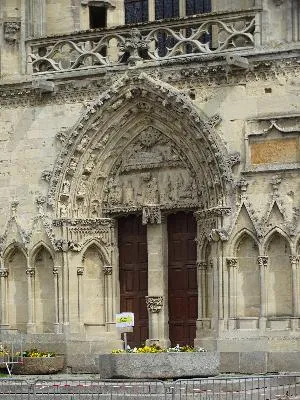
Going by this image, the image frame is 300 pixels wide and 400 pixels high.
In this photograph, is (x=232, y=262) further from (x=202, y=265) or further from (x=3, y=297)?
(x=3, y=297)

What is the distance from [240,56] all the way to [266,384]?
21.8 feet

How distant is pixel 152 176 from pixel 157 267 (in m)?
1.76

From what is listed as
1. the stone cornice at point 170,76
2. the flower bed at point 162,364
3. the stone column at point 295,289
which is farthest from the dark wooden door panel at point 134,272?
the flower bed at point 162,364

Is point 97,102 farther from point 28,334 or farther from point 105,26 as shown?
point 28,334

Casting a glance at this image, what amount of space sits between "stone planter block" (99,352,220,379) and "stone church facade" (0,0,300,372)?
357 centimetres

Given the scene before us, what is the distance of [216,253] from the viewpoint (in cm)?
2461

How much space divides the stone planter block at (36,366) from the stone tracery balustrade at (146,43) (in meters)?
5.64

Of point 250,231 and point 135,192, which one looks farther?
point 135,192

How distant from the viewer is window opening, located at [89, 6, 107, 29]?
2745 centimetres

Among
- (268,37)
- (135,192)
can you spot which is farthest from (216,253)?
(268,37)

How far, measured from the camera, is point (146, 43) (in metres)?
25.4

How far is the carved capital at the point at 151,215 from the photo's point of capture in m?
25.7

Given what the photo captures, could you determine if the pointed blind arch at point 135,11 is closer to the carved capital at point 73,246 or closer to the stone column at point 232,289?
the carved capital at point 73,246

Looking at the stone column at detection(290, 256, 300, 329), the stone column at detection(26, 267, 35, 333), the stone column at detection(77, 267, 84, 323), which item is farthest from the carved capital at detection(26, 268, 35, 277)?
the stone column at detection(290, 256, 300, 329)
